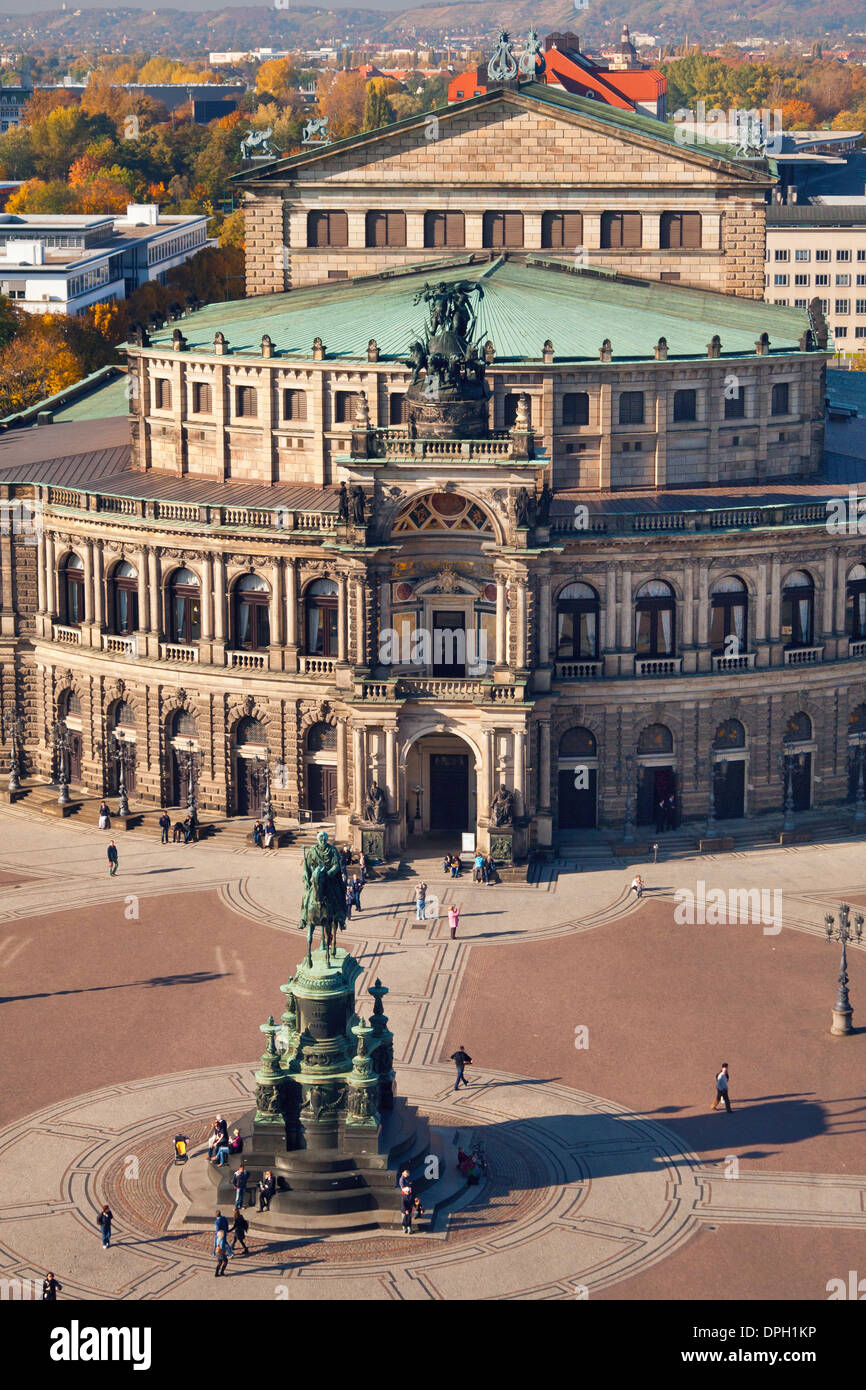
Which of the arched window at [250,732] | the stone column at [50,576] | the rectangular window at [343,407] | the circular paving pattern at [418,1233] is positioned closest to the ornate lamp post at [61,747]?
the stone column at [50,576]

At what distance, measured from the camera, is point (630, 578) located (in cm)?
12525

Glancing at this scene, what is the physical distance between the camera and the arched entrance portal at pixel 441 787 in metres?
126

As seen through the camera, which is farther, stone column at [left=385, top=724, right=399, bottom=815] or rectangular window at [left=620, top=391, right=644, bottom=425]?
rectangular window at [left=620, top=391, right=644, bottom=425]

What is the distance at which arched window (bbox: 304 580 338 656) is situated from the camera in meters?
127

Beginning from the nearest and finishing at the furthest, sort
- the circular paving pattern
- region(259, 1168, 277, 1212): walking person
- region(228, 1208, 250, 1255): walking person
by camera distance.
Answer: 1. the circular paving pattern
2. region(228, 1208, 250, 1255): walking person
3. region(259, 1168, 277, 1212): walking person

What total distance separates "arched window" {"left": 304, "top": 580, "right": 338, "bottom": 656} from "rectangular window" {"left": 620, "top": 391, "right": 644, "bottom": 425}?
1778 cm

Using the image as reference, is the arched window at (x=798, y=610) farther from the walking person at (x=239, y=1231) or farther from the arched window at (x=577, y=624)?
the walking person at (x=239, y=1231)

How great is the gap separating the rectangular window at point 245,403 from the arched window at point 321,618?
1365cm

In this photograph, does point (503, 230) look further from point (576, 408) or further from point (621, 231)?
point (576, 408)

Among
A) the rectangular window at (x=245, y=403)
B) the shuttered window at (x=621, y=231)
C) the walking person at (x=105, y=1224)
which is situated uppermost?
the shuttered window at (x=621, y=231)

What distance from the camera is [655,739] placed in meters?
127

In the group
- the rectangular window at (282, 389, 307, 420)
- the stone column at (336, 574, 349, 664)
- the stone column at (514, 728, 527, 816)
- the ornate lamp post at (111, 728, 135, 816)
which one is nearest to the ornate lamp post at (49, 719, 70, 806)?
the ornate lamp post at (111, 728, 135, 816)

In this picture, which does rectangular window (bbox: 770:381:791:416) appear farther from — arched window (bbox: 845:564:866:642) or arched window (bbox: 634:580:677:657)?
arched window (bbox: 634:580:677:657)

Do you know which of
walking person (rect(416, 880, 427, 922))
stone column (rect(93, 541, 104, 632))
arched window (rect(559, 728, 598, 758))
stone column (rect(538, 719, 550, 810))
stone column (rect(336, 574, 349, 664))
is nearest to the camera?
walking person (rect(416, 880, 427, 922))
